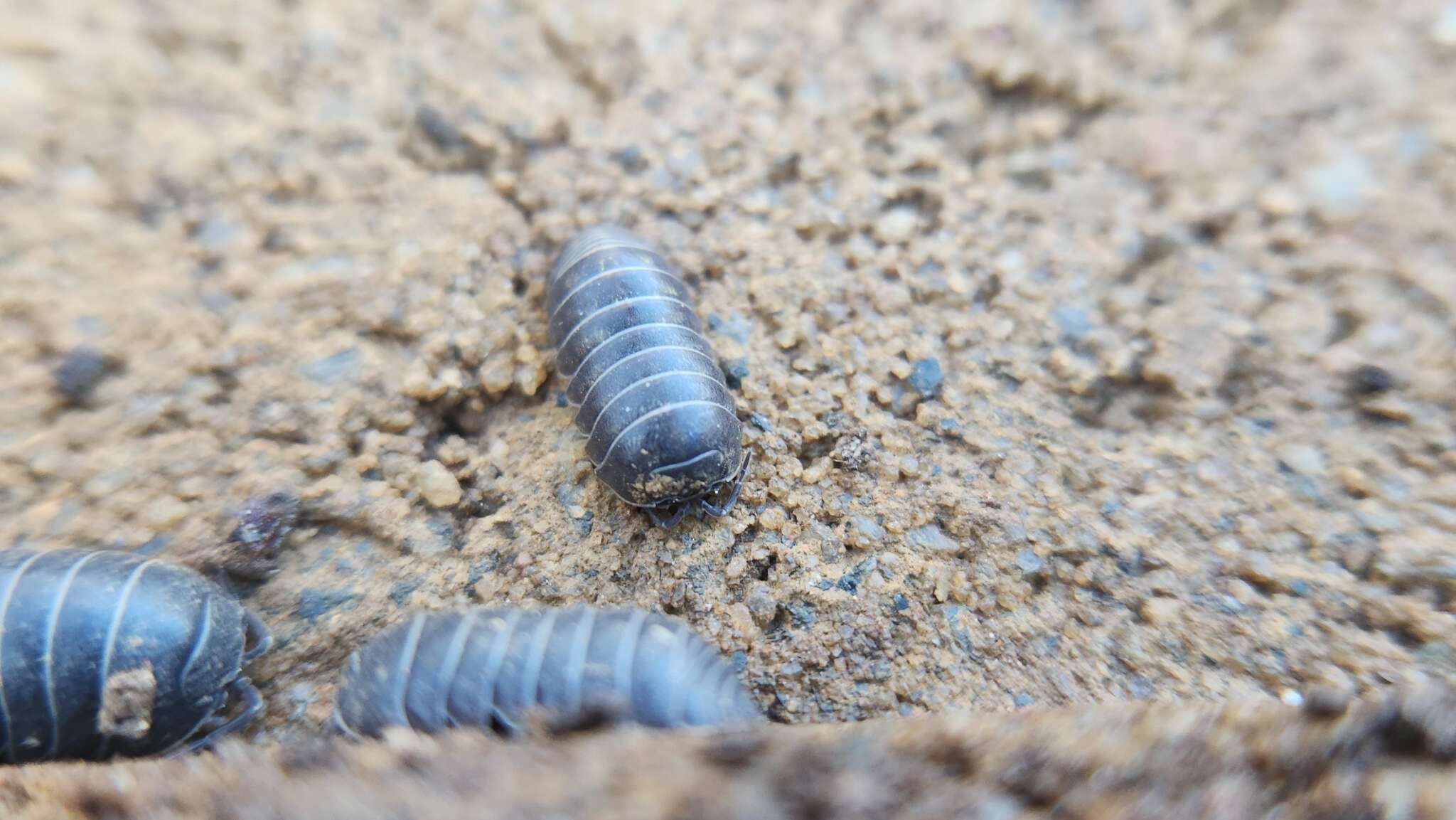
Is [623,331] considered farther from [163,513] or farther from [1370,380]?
[1370,380]

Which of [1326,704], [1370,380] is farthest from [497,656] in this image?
[1370,380]

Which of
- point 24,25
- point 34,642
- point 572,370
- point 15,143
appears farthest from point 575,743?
point 24,25

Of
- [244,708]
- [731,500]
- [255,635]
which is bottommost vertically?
[244,708]

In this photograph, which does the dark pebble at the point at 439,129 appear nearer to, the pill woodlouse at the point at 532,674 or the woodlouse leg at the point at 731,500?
the woodlouse leg at the point at 731,500

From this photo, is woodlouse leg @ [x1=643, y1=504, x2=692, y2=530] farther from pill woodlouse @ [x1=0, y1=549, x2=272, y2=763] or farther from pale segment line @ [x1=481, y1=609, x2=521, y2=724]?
pill woodlouse @ [x1=0, y1=549, x2=272, y2=763]

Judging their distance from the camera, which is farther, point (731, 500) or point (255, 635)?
point (731, 500)

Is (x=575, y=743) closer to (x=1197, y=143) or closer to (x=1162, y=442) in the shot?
(x=1162, y=442)
